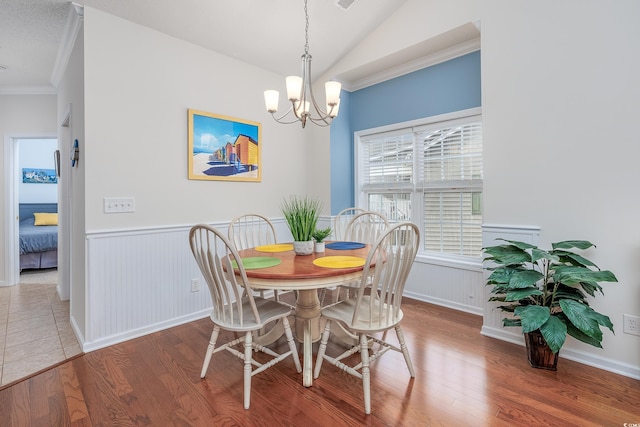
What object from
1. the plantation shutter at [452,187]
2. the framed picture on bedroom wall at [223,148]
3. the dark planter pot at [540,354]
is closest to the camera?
the dark planter pot at [540,354]

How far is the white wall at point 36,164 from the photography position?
6375 mm

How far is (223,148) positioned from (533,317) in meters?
2.87

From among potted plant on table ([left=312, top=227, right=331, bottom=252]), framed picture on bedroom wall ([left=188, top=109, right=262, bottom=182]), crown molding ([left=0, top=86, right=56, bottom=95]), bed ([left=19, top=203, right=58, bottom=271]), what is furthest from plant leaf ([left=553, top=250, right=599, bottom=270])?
bed ([left=19, top=203, right=58, bottom=271])

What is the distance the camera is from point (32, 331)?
2682mm

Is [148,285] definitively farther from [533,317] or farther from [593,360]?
[593,360]

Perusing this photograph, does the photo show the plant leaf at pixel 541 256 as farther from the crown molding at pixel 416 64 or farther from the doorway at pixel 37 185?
the doorway at pixel 37 185

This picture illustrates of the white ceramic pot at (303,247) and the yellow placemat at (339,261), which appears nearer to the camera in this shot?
the yellow placemat at (339,261)

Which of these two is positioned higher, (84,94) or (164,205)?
(84,94)

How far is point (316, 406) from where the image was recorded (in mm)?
1664

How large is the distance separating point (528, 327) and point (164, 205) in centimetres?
284

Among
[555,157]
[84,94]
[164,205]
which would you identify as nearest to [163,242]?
[164,205]

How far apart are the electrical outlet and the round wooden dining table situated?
166 cm

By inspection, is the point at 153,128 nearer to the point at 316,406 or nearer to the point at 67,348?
the point at 67,348

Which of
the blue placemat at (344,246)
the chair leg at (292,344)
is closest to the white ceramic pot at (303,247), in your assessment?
the blue placemat at (344,246)
